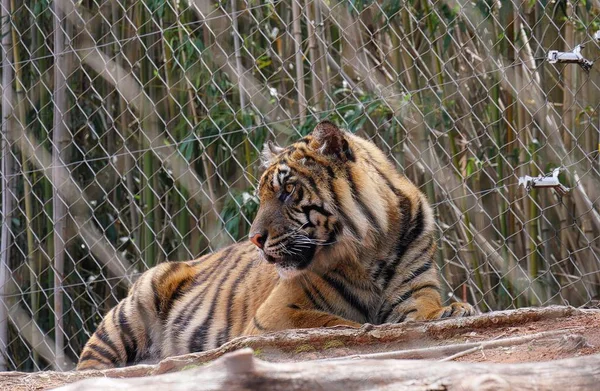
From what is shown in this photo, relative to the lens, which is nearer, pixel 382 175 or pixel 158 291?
pixel 382 175

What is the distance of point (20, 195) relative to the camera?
16.2 feet

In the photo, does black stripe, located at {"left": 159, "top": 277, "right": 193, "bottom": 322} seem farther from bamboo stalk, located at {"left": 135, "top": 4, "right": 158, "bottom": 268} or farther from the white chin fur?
bamboo stalk, located at {"left": 135, "top": 4, "right": 158, "bottom": 268}

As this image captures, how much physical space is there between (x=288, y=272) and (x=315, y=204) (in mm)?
204

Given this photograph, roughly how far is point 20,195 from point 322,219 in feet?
8.83

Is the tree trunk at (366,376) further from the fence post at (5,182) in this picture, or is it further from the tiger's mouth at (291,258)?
the fence post at (5,182)

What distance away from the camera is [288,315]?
2670 mm

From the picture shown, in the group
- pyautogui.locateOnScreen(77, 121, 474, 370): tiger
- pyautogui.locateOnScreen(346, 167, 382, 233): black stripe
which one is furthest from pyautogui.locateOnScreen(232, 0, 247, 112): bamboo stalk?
pyautogui.locateOnScreen(346, 167, 382, 233): black stripe

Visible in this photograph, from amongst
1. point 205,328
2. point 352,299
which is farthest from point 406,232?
point 205,328

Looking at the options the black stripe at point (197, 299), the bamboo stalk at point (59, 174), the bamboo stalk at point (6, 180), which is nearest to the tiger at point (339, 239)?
the black stripe at point (197, 299)

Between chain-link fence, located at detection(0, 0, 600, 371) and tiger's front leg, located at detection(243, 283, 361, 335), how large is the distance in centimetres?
92

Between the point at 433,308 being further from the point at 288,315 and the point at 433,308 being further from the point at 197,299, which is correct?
the point at 197,299

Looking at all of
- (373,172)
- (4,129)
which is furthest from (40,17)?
(373,172)

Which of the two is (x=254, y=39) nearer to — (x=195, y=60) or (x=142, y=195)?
(x=195, y=60)

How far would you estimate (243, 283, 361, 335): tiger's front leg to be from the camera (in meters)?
2.62
